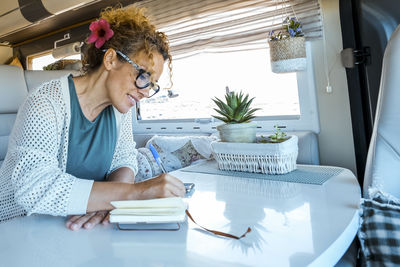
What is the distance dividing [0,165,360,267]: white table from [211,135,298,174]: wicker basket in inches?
8.7

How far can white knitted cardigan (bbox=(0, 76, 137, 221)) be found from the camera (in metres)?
0.89

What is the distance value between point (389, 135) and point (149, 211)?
0.71 metres

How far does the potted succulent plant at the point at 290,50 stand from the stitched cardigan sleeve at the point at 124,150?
840mm

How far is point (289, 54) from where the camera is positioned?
5.71 ft

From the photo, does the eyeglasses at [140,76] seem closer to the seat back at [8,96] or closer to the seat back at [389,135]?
the seat back at [389,135]

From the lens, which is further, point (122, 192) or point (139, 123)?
point (139, 123)

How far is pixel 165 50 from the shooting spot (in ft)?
4.05

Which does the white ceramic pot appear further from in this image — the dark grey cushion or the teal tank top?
the dark grey cushion

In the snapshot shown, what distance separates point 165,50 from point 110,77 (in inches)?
8.9

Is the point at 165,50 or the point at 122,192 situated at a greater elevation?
the point at 165,50

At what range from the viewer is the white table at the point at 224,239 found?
26.0 inches

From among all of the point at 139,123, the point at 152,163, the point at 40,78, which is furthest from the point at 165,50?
the point at 139,123

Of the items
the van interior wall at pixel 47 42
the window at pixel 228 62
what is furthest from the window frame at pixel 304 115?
the van interior wall at pixel 47 42

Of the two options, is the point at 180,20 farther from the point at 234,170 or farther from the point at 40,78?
the point at 234,170
